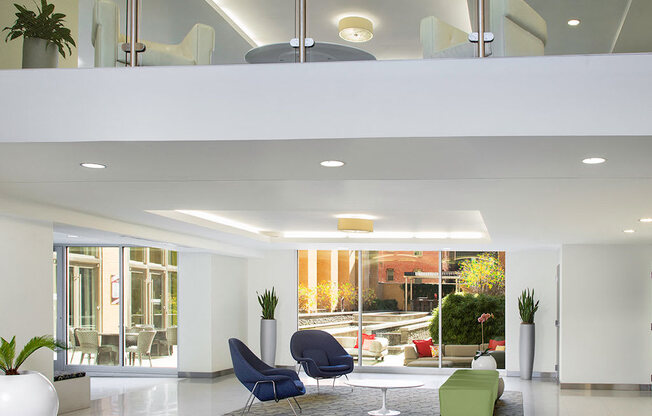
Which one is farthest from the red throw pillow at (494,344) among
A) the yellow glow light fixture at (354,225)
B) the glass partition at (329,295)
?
the yellow glow light fixture at (354,225)

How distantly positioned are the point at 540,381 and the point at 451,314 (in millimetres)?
2014

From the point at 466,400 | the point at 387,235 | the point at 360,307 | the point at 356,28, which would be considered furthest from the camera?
the point at 360,307

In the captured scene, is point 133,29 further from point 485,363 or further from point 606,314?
point 606,314

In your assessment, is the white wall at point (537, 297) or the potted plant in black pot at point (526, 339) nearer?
the potted plant in black pot at point (526, 339)

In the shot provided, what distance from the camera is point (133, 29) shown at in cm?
398

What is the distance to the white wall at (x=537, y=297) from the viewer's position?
12.2 m

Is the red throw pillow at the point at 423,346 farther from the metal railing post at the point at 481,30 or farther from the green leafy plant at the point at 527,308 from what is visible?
the metal railing post at the point at 481,30

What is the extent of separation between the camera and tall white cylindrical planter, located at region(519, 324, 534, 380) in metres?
11.9

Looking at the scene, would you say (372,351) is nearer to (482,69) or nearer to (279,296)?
(279,296)

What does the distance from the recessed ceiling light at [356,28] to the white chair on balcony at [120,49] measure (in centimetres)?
80

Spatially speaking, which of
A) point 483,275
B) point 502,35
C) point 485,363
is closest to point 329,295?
point 483,275

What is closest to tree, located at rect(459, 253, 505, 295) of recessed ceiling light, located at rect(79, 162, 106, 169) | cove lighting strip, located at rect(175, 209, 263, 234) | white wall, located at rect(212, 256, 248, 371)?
white wall, located at rect(212, 256, 248, 371)

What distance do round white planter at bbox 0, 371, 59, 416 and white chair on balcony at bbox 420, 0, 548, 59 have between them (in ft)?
10.7

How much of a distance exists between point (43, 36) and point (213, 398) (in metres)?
6.59
